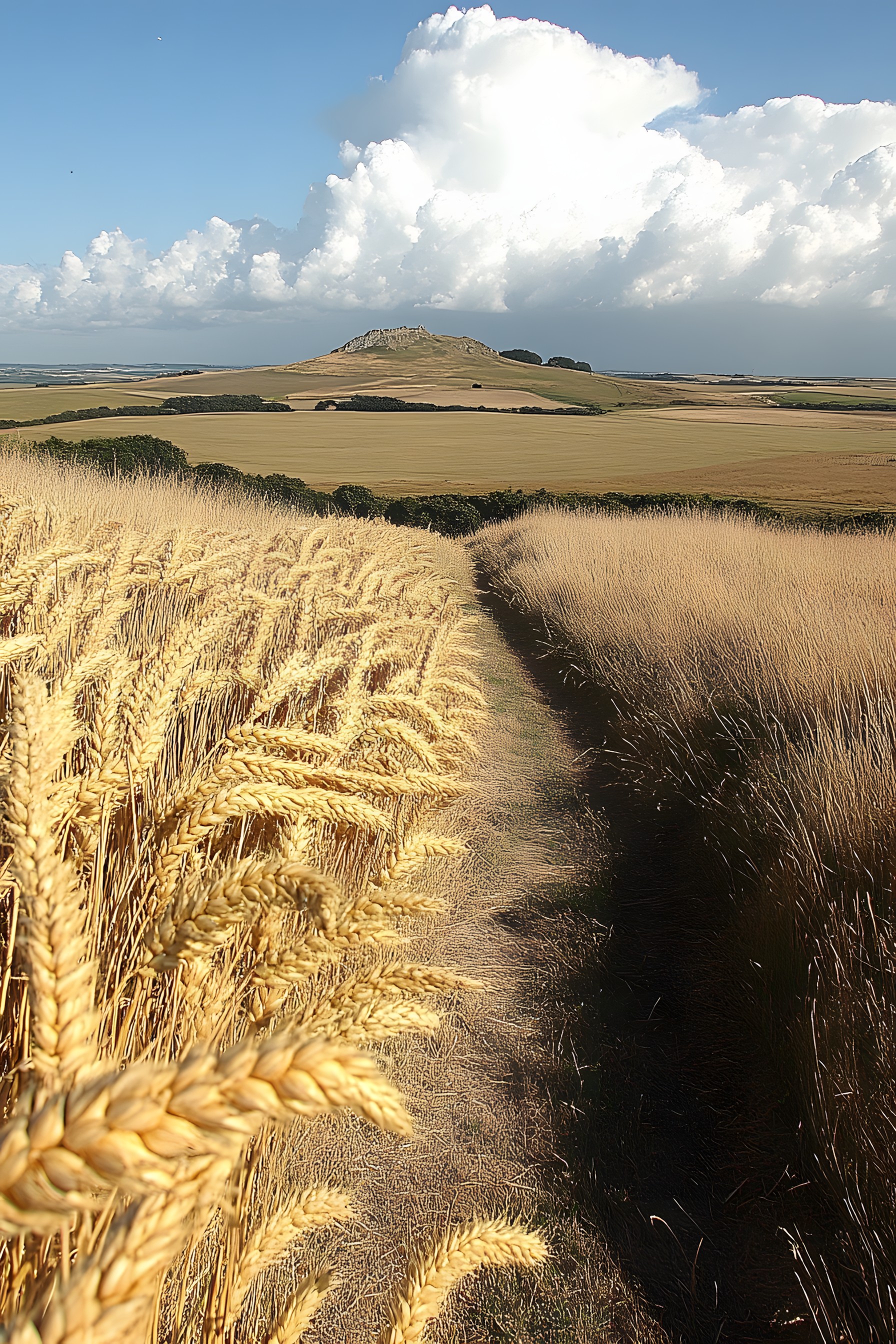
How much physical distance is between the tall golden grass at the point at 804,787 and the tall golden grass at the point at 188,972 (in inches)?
45.3

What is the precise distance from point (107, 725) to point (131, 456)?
17.2m

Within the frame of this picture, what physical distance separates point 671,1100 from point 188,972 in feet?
6.64

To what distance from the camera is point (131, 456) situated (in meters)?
16.4

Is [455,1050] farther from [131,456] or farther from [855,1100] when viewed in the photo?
[131,456]

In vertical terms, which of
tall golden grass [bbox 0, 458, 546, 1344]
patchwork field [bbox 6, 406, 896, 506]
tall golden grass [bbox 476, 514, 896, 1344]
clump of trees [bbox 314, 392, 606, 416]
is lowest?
tall golden grass [bbox 476, 514, 896, 1344]

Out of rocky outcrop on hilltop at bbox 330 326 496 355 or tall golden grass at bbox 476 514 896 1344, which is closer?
tall golden grass at bbox 476 514 896 1344

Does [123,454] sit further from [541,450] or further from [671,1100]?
[541,450]

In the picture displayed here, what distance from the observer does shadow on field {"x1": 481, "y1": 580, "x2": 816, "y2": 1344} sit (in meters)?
1.91

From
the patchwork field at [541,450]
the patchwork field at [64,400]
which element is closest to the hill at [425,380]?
the patchwork field at [64,400]

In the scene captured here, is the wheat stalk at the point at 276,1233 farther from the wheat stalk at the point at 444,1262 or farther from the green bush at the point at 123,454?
the green bush at the point at 123,454

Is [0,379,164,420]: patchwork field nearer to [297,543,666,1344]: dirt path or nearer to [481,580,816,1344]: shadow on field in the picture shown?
[297,543,666,1344]: dirt path

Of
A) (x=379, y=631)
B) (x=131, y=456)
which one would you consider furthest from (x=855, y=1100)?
(x=131, y=456)

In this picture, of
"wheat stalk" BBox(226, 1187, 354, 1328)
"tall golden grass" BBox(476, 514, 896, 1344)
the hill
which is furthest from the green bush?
the hill

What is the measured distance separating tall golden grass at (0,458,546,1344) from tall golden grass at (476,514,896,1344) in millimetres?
1151
